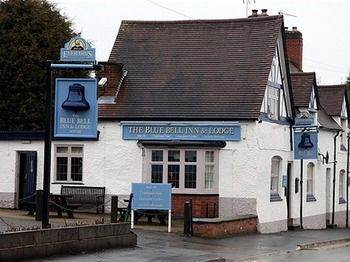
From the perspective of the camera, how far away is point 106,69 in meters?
31.4

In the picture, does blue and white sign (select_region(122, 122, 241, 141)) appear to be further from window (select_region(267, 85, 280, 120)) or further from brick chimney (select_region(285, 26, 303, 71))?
brick chimney (select_region(285, 26, 303, 71))

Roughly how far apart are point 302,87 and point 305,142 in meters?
4.45

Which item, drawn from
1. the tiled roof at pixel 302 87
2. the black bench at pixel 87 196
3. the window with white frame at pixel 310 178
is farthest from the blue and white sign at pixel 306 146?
the black bench at pixel 87 196

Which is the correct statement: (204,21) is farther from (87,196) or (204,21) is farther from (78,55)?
(78,55)

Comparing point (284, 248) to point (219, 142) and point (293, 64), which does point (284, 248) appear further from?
point (293, 64)

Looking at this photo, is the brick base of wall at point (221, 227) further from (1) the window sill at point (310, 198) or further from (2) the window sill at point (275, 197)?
(1) the window sill at point (310, 198)

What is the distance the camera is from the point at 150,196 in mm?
25109

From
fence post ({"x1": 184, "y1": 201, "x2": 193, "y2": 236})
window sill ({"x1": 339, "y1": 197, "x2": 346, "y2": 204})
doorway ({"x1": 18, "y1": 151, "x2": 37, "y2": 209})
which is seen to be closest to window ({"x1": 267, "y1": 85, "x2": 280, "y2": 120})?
fence post ({"x1": 184, "y1": 201, "x2": 193, "y2": 236})

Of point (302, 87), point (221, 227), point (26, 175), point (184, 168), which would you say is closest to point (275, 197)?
point (184, 168)

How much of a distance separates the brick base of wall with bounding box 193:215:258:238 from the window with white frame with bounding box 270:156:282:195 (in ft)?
11.9

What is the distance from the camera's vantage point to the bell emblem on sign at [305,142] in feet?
106

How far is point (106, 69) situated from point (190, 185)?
19.3ft

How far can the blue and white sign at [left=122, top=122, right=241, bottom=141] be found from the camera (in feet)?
96.1

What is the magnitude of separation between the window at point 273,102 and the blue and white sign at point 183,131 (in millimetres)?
2758
